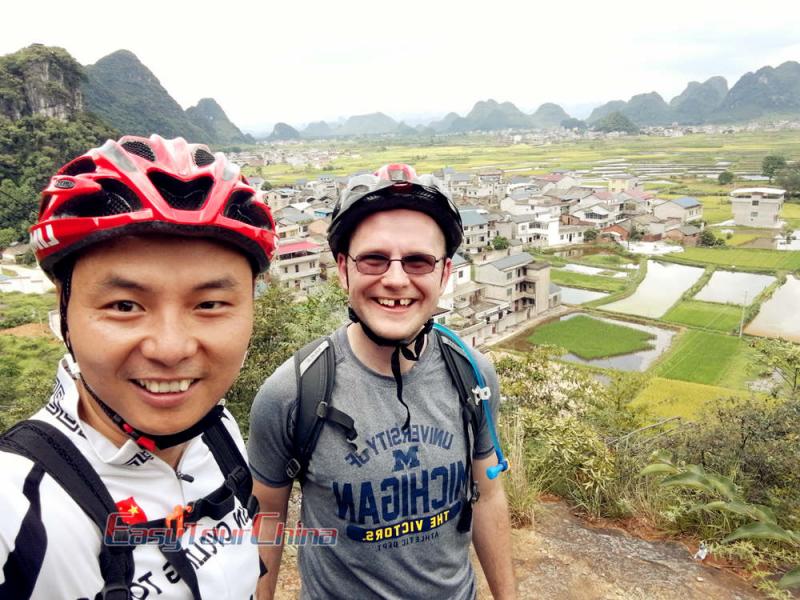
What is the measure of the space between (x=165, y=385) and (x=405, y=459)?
3.15 feet

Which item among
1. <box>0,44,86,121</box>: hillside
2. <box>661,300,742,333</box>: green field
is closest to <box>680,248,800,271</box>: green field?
<box>661,300,742,333</box>: green field

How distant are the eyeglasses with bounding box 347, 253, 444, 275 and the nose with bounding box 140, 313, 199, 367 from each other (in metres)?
0.85

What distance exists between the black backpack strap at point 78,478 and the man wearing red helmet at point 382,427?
2.59 feet

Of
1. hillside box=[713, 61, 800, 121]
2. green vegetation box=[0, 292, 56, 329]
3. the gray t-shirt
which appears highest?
hillside box=[713, 61, 800, 121]

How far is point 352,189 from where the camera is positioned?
2.11 metres

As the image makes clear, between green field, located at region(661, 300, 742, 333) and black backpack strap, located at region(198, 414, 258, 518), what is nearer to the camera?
black backpack strap, located at region(198, 414, 258, 518)

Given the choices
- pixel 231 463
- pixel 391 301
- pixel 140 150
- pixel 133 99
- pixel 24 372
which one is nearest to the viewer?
pixel 140 150

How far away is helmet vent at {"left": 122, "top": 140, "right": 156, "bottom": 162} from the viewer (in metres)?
1.37

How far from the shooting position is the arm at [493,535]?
2.24 metres

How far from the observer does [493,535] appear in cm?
227

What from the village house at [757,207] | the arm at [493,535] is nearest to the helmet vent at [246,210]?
the arm at [493,535]

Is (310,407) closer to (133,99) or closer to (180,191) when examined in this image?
(180,191)

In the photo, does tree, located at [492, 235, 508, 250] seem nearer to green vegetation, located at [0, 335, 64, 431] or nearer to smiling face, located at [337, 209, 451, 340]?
green vegetation, located at [0, 335, 64, 431]

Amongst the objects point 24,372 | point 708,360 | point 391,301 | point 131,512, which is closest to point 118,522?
point 131,512
